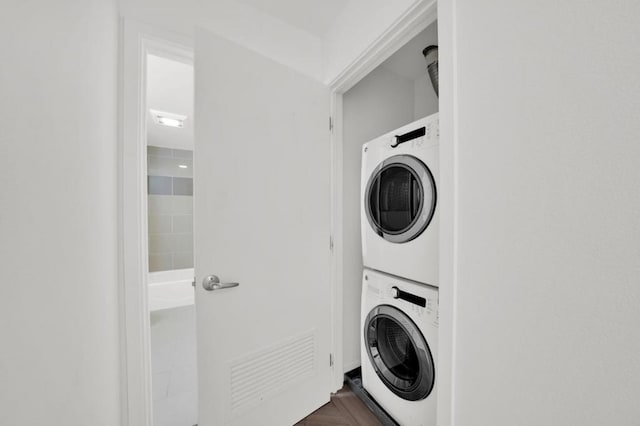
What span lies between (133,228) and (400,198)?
4.37ft

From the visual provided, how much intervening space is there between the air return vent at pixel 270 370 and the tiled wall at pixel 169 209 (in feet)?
9.98

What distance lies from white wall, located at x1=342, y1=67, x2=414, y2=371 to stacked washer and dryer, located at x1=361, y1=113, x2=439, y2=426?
12.7 inches

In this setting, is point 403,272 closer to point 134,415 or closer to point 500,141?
point 500,141

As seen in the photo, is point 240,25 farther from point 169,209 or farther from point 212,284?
point 169,209

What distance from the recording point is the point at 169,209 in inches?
143

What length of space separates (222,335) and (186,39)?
147 cm

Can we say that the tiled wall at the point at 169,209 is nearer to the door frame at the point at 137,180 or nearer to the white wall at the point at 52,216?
the door frame at the point at 137,180

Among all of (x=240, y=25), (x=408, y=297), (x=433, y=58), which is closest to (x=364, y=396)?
(x=408, y=297)

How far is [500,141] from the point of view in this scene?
2.18 ft

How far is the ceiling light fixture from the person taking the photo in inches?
97.7

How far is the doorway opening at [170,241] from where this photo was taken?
5.13 ft

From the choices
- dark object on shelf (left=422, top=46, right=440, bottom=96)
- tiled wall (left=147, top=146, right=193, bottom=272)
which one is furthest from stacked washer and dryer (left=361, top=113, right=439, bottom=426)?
tiled wall (left=147, top=146, right=193, bottom=272)

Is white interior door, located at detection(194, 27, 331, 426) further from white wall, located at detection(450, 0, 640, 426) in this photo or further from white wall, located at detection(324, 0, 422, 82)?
white wall, located at detection(450, 0, 640, 426)

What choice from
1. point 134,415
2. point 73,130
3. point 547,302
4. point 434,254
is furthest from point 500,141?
point 134,415
